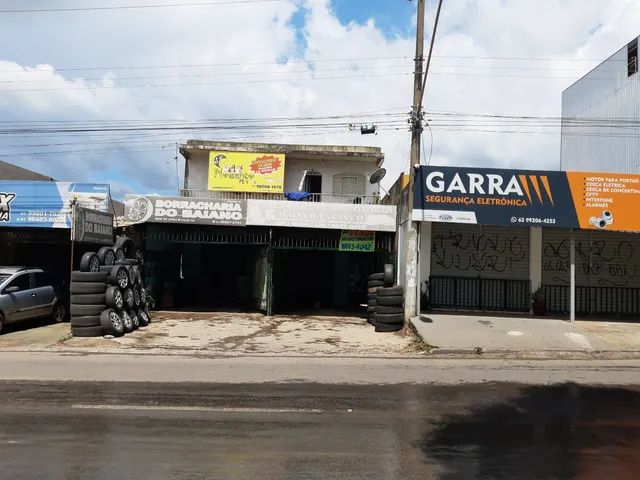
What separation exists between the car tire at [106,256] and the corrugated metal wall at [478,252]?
9.34 metres

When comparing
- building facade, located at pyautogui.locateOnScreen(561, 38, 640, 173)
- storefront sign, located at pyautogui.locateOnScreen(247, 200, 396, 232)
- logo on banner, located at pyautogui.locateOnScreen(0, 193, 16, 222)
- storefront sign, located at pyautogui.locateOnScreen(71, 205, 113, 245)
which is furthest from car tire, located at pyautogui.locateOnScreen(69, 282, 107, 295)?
building facade, located at pyautogui.locateOnScreen(561, 38, 640, 173)

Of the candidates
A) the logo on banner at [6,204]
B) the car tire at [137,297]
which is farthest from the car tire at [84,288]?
the logo on banner at [6,204]

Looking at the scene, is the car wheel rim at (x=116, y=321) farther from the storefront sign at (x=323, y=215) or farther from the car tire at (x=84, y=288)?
the storefront sign at (x=323, y=215)

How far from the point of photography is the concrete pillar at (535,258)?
54.9ft

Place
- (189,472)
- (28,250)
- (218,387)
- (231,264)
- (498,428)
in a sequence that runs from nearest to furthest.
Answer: (189,472), (498,428), (218,387), (28,250), (231,264)

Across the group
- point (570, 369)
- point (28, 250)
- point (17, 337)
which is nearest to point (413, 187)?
point (570, 369)

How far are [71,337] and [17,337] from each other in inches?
60.3

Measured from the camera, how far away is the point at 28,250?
22.8m

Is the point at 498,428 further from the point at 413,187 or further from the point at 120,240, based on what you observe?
the point at 120,240

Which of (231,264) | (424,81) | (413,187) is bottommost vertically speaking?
(231,264)

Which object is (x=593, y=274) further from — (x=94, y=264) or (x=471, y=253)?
(x=94, y=264)

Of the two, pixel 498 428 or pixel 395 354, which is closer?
pixel 498 428

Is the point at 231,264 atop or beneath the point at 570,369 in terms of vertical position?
atop

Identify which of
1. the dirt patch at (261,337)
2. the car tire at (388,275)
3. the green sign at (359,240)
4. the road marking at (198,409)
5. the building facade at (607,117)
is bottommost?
the dirt patch at (261,337)
